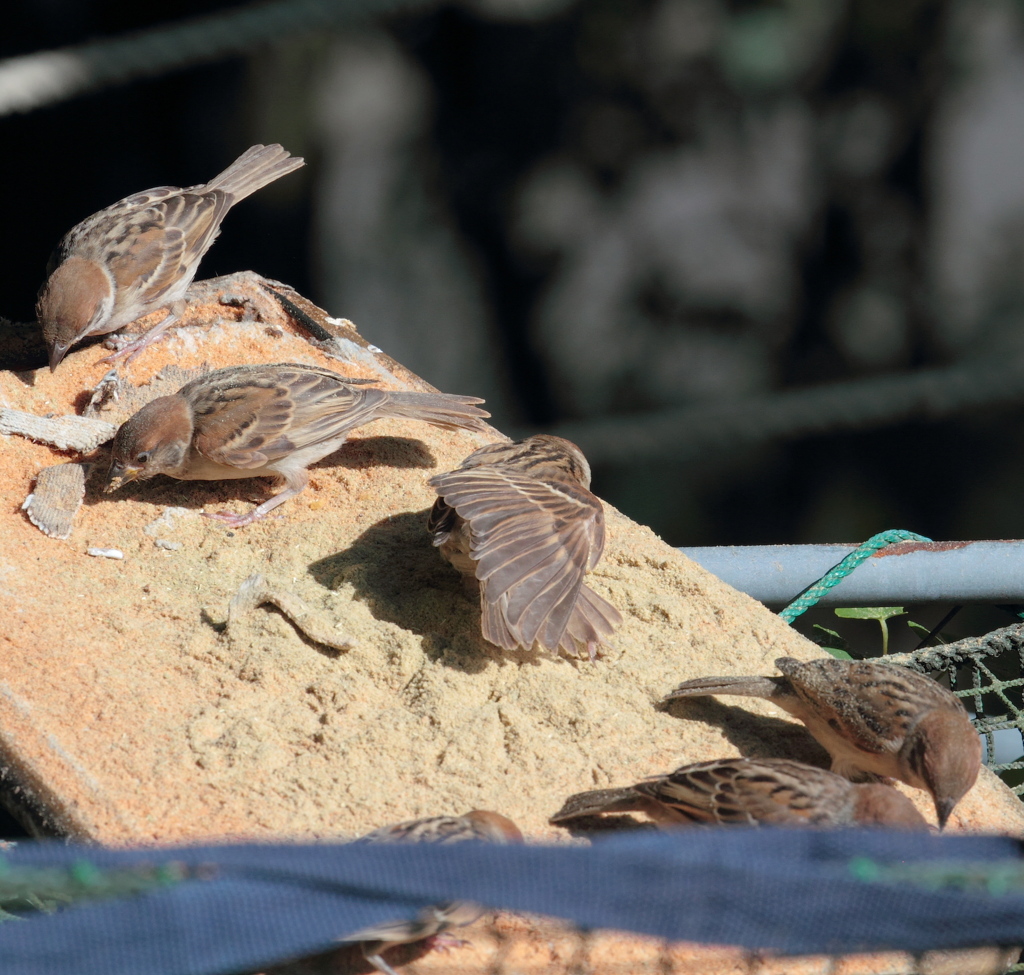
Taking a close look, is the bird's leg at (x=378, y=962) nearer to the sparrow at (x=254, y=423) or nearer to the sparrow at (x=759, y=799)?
the sparrow at (x=759, y=799)

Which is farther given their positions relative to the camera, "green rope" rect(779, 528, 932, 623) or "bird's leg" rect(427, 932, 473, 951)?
"green rope" rect(779, 528, 932, 623)

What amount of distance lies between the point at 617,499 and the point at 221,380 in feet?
8.96

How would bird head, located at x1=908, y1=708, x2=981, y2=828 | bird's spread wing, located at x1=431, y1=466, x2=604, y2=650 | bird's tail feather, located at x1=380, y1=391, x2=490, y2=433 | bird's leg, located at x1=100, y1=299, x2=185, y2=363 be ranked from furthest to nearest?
bird's leg, located at x1=100, y1=299, x2=185, y2=363 < bird's tail feather, located at x1=380, y1=391, x2=490, y2=433 < bird's spread wing, located at x1=431, y1=466, x2=604, y2=650 < bird head, located at x1=908, y1=708, x2=981, y2=828

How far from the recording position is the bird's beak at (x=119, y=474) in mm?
4191

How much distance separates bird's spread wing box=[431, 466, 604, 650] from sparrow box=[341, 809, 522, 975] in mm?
666

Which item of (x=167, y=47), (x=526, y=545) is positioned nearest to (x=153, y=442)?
(x=526, y=545)

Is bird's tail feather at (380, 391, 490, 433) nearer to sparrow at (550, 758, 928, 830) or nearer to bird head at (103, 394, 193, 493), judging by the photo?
bird head at (103, 394, 193, 493)

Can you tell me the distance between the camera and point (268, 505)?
4258 mm

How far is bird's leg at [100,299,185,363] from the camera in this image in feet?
16.6

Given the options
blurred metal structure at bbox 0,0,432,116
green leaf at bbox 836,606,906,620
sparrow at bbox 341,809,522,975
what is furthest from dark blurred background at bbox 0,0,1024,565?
sparrow at bbox 341,809,522,975

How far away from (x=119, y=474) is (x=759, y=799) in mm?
2710

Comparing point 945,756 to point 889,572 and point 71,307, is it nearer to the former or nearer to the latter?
point 889,572

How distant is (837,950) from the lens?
1.57m

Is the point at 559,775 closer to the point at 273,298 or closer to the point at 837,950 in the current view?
the point at 837,950
